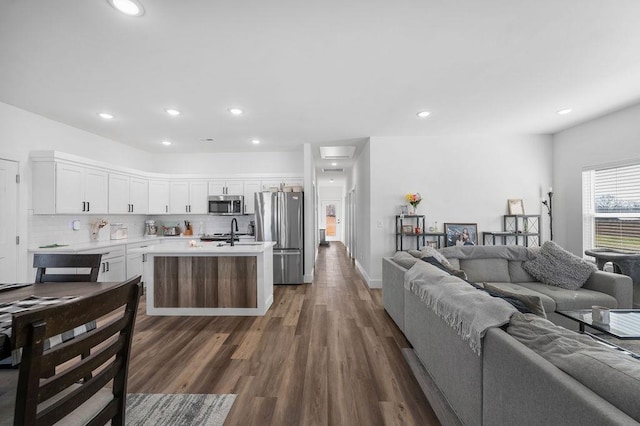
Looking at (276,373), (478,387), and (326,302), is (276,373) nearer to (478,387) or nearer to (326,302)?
(478,387)

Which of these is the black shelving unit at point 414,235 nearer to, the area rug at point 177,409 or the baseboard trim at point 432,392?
the baseboard trim at point 432,392

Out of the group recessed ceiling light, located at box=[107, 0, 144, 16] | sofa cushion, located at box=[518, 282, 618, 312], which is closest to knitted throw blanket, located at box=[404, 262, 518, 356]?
sofa cushion, located at box=[518, 282, 618, 312]

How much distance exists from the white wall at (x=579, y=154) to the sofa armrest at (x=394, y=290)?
3.51 meters

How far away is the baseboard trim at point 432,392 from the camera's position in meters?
1.69

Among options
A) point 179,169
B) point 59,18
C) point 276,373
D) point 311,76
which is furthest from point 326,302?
point 179,169

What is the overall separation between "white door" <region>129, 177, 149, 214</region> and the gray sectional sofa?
15.4 ft

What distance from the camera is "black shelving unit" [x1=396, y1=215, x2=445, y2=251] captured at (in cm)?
469

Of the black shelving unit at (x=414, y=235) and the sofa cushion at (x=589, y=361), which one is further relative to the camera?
the black shelving unit at (x=414, y=235)

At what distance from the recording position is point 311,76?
2688mm

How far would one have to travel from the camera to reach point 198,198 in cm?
563

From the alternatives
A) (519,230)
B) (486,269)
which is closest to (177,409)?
(486,269)

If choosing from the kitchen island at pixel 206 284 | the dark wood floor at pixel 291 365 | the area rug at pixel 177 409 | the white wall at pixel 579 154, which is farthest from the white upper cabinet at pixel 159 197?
the white wall at pixel 579 154

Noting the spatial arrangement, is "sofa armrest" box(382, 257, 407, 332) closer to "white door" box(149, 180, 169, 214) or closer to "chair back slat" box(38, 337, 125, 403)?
"chair back slat" box(38, 337, 125, 403)

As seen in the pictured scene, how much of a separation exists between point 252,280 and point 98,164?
127 inches
